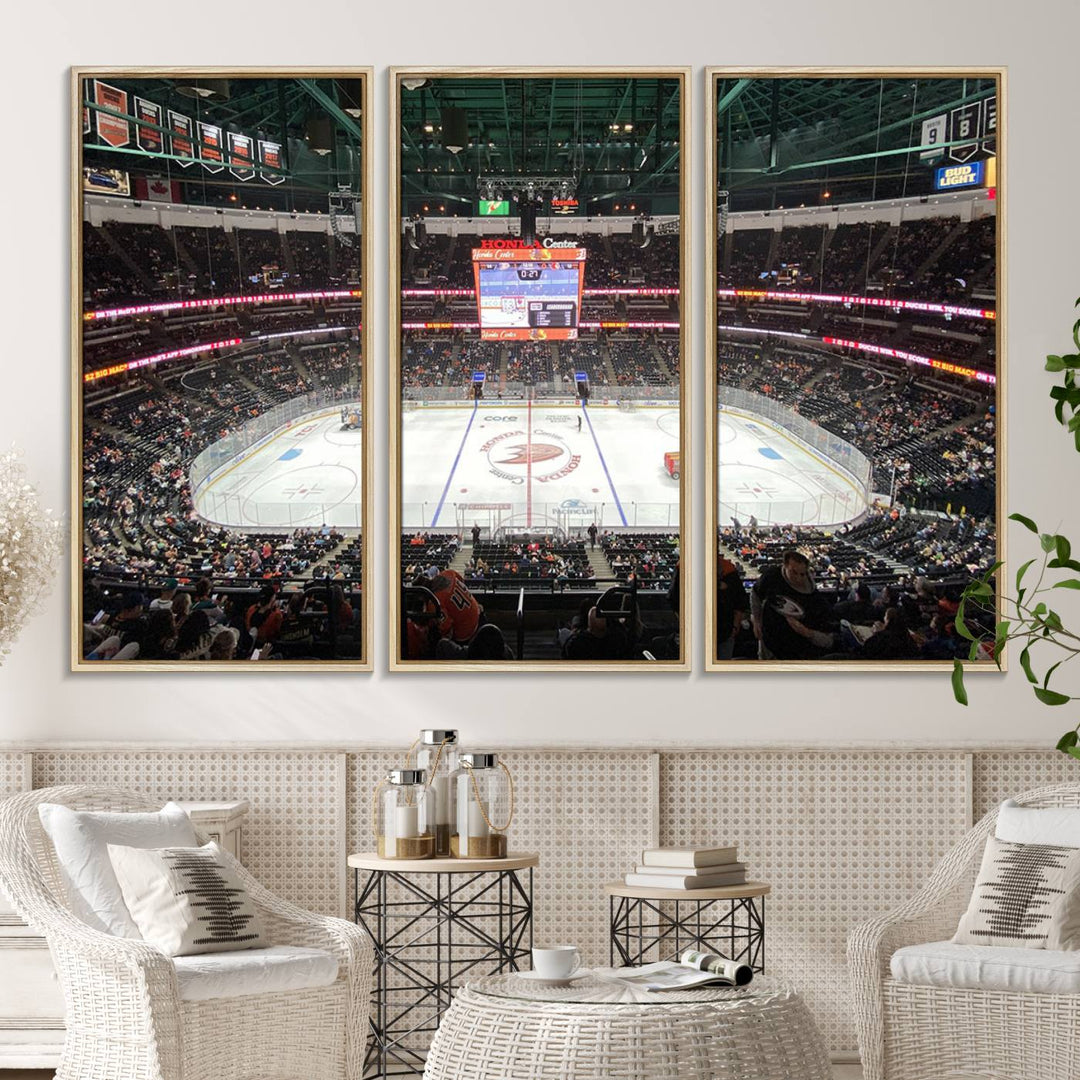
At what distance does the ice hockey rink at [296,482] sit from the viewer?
4.80 meters

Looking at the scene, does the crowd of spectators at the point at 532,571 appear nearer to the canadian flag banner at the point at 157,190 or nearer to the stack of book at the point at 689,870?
the stack of book at the point at 689,870

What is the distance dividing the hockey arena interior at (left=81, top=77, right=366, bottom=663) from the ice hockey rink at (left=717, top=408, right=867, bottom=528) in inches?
50.6

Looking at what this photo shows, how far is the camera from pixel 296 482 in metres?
4.81

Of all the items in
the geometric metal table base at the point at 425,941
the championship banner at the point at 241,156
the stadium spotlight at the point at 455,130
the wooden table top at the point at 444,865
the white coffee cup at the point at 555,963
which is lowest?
the geometric metal table base at the point at 425,941

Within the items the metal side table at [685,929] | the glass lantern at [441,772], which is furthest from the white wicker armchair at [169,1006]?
the metal side table at [685,929]

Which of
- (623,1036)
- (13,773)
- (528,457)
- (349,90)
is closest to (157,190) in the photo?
(349,90)

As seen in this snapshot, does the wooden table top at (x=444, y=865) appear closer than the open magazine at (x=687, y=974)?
No

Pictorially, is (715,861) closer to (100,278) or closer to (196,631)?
(196,631)

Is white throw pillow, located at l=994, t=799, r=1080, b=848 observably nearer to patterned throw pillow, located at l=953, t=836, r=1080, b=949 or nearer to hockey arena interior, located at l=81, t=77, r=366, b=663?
patterned throw pillow, located at l=953, t=836, r=1080, b=949

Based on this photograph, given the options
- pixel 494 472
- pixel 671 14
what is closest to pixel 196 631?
pixel 494 472

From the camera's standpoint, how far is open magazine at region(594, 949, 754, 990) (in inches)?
114

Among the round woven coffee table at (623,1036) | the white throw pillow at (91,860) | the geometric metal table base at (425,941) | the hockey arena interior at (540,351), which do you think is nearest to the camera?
the round woven coffee table at (623,1036)

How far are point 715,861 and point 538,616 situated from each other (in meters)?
1.19

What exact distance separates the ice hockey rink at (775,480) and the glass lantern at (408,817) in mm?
1447
